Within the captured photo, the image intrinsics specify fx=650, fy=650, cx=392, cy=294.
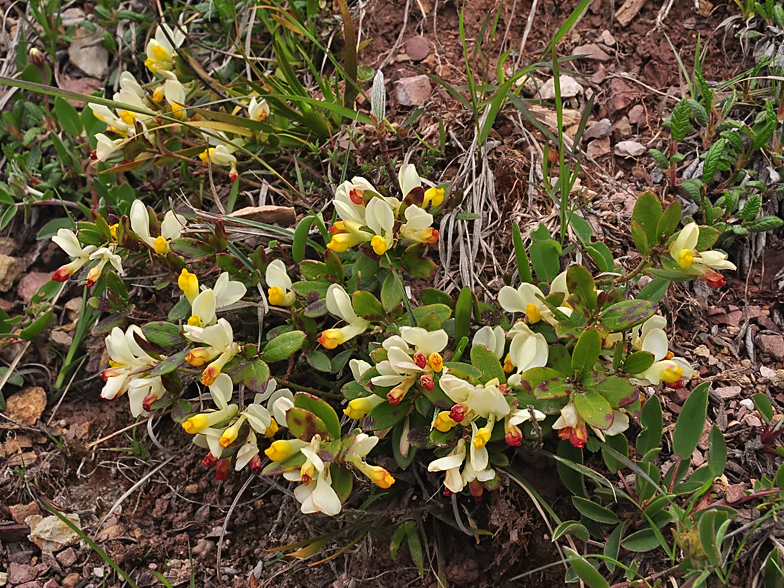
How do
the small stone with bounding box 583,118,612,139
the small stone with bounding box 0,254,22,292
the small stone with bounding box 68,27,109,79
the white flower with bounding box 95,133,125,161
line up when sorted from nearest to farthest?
the white flower with bounding box 95,133,125,161 → the small stone with bounding box 583,118,612,139 → the small stone with bounding box 0,254,22,292 → the small stone with bounding box 68,27,109,79

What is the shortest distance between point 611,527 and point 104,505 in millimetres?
1635

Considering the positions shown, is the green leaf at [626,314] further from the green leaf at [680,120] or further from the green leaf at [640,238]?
the green leaf at [680,120]

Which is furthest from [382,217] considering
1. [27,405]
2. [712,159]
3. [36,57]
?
[36,57]

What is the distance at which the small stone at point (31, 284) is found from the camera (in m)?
2.56

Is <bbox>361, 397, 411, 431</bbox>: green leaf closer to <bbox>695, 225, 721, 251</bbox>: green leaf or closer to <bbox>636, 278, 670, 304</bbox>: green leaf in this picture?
<bbox>636, 278, 670, 304</bbox>: green leaf

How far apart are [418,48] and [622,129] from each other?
2.86ft

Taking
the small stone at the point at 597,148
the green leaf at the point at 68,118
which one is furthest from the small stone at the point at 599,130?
the green leaf at the point at 68,118

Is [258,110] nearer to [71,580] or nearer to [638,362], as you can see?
[638,362]

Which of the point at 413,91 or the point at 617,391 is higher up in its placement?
the point at 413,91

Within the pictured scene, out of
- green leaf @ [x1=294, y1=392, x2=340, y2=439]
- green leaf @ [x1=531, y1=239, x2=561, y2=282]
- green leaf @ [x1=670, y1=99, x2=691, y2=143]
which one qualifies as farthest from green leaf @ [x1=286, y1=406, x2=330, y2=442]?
green leaf @ [x1=670, y1=99, x2=691, y2=143]

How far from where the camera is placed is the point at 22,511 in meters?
2.16

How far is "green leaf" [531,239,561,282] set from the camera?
192 cm

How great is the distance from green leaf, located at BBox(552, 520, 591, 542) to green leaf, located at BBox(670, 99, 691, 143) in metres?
1.38

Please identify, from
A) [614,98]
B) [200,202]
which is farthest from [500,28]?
[200,202]
